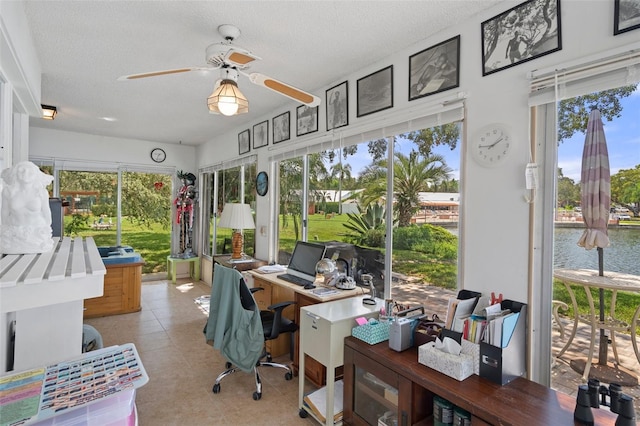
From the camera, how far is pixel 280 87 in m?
2.06

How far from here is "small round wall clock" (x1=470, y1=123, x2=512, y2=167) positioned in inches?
74.0

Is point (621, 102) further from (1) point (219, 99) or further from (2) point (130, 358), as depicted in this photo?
(2) point (130, 358)

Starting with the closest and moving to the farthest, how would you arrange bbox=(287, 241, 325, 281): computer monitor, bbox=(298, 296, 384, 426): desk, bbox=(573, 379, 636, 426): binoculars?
bbox=(573, 379, 636, 426): binoculars, bbox=(298, 296, 384, 426): desk, bbox=(287, 241, 325, 281): computer monitor

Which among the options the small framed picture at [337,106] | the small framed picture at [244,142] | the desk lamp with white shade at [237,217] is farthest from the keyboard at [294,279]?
the small framed picture at [244,142]

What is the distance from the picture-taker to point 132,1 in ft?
6.35

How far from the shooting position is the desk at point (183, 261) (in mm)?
6016

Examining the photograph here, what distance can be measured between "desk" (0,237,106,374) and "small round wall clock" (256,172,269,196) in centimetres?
283

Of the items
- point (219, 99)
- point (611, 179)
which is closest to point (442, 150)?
point (611, 179)

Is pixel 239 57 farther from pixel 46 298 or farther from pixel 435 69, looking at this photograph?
pixel 46 298

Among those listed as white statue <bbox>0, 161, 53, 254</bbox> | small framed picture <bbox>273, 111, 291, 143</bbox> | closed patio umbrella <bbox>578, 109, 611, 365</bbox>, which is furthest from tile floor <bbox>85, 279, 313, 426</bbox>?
small framed picture <bbox>273, 111, 291, 143</bbox>

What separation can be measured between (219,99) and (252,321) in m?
1.56

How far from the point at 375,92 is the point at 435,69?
0.55 meters

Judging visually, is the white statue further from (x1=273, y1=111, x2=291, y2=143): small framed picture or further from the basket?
(x1=273, y1=111, x2=291, y2=143): small framed picture

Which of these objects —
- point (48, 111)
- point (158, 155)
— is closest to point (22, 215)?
point (48, 111)
